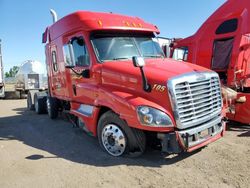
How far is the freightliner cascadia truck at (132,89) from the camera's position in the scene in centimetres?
450

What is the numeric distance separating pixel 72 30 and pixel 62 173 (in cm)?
349

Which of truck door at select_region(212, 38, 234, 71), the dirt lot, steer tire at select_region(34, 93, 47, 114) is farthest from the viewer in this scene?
steer tire at select_region(34, 93, 47, 114)

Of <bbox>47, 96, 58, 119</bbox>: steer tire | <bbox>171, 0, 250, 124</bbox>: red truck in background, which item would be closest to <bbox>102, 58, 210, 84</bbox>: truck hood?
<bbox>171, 0, 250, 124</bbox>: red truck in background

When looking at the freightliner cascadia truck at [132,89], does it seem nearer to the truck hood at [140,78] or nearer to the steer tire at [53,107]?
the truck hood at [140,78]

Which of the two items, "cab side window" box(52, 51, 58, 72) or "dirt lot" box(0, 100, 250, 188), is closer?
"dirt lot" box(0, 100, 250, 188)

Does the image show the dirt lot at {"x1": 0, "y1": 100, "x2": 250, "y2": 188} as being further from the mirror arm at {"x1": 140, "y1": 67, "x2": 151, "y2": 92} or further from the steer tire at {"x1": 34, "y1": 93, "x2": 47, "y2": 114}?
the steer tire at {"x1": 34, "y1": 93, "x2": 47, "y2": 114}

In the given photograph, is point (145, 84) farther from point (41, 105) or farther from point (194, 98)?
point (41, 105)

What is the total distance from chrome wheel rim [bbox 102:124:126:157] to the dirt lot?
0.16 metres

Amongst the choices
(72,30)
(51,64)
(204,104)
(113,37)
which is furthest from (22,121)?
(204,104)

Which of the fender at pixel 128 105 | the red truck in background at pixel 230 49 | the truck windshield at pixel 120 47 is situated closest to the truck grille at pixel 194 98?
the fender at pixel 128 105

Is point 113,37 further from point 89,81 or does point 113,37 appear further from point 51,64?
point 51,64

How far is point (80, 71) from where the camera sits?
20.3 feet

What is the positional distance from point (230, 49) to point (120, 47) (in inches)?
163

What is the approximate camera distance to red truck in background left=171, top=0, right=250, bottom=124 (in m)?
7.16
